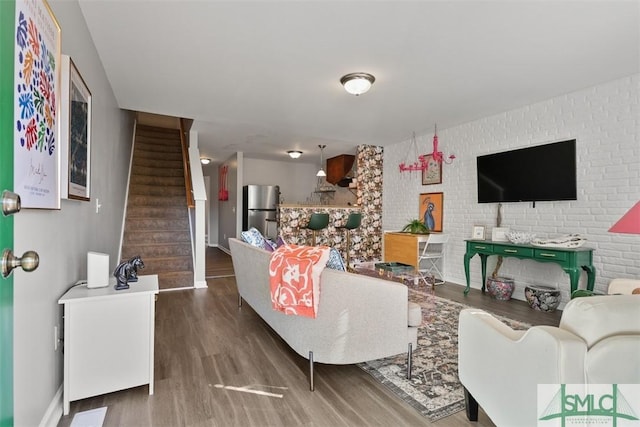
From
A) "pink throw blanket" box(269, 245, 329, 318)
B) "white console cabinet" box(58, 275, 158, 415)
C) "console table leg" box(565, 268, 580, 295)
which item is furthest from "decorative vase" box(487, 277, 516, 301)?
"white console cabinet" box(58, 275, 158, 415)

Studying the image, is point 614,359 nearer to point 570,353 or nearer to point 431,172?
point 570,353

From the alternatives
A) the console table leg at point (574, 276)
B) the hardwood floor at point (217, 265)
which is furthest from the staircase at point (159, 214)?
the console table leg at point (574, 276)

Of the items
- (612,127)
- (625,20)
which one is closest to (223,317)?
(625,20)

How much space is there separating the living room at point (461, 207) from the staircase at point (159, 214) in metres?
0.57

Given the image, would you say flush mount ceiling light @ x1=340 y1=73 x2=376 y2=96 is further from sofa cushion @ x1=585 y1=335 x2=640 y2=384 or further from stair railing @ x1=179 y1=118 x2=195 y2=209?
stair railing @ x1=179 y1=118 x2=195 y2=209

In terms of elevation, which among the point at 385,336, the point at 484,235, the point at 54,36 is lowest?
the point at 385,336

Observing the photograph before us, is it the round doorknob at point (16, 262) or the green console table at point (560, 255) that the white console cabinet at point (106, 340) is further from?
the green console table at point (560, 255)

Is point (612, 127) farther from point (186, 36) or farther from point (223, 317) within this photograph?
point (223, 317)

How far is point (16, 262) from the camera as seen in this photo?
31.6 inches

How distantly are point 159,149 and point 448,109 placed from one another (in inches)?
230

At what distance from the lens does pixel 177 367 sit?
226cm

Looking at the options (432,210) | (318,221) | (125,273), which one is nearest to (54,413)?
(125,273)

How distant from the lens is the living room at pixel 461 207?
1.46 m

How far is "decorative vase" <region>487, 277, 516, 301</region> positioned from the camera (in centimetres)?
393
